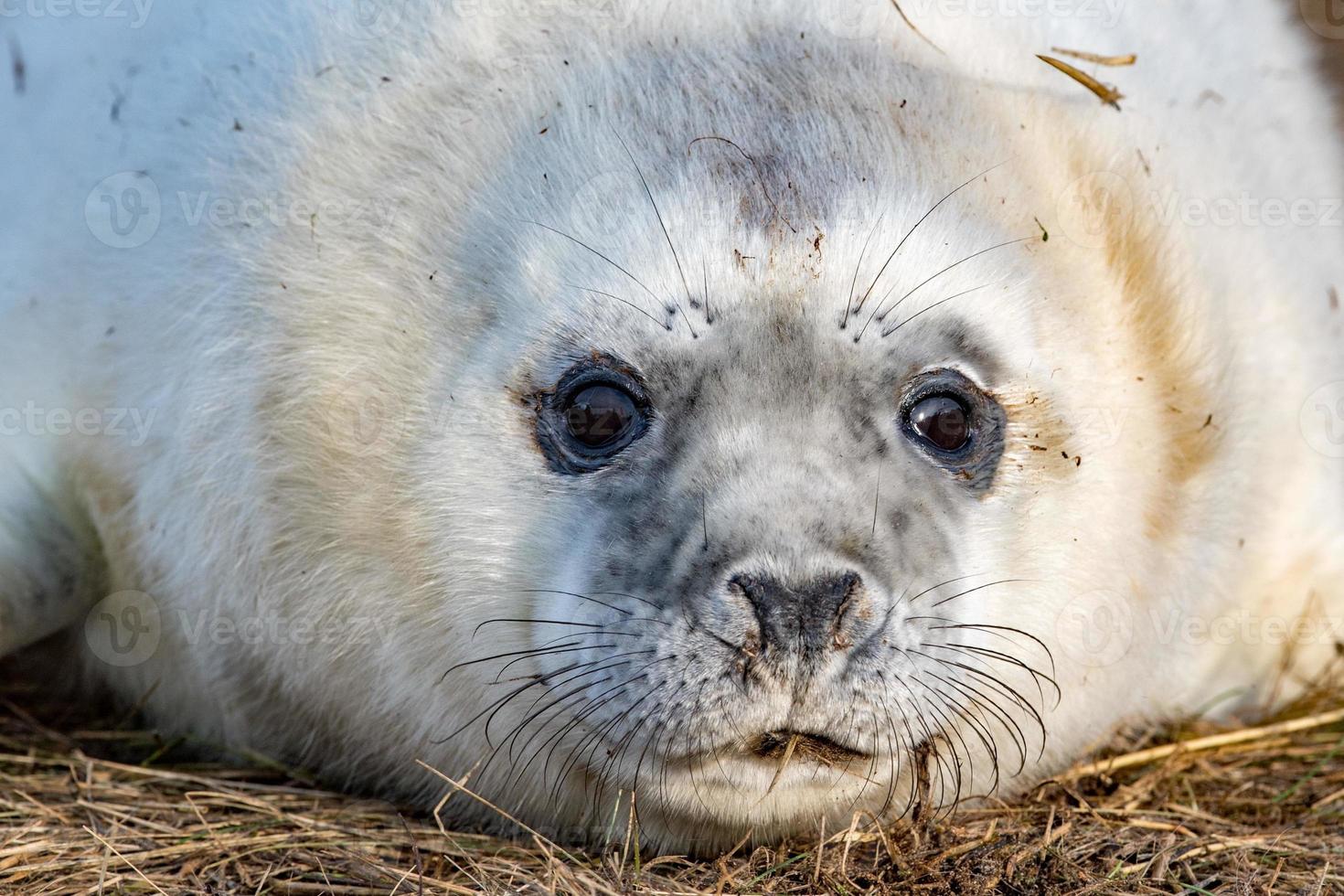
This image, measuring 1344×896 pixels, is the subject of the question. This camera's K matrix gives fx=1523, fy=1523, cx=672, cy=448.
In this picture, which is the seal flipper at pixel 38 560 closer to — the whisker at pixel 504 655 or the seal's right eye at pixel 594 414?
the whisker at pixel 504 655

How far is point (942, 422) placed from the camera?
263cm

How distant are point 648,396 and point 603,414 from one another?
0.27 feet

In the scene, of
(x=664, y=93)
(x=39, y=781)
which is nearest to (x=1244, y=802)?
(x=664, y=93)

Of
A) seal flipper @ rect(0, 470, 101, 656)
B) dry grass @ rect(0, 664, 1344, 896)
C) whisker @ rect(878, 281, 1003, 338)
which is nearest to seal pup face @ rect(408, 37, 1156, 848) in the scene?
whisker @ rect(878, 281, 1003, 338)

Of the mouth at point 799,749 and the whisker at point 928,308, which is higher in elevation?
the whisker at point 928,308

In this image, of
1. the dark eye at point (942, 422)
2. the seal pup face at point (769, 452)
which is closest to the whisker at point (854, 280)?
the seal pup face at point (769, 452)

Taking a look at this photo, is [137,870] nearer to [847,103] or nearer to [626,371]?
[626,371]

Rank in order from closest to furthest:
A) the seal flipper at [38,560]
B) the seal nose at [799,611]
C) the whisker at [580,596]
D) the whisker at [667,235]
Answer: the seal nose at [799,611]
the whisker at [580,596]
the whisker at [667,235]
the seal flipper at [38,560]

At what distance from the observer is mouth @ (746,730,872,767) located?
92.7 inches

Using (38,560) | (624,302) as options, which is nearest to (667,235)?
(624,302)

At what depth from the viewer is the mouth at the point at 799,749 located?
2355 mm

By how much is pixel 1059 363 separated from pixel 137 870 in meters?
1.87

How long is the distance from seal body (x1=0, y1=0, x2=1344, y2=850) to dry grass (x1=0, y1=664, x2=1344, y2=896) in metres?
0.09

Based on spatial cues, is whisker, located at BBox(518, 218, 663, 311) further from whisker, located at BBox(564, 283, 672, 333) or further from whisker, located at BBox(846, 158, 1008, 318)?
whisker, located at BBox(846, 158, 1008, 318)
